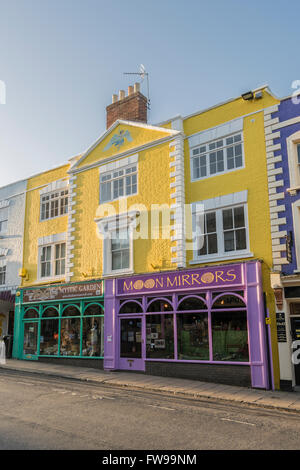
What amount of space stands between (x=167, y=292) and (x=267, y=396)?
16.9ft

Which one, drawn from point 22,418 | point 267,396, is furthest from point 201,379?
point 22,418

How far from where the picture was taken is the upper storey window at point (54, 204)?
2028 cm

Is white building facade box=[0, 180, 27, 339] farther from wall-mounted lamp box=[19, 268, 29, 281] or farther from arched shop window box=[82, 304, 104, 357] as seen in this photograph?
arched shop window box=[82, 304, 104, 357]

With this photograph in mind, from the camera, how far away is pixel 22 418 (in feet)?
25.8

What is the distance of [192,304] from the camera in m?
14.2

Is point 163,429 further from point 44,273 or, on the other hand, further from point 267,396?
point 44,273

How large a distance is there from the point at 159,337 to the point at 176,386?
8.90ft

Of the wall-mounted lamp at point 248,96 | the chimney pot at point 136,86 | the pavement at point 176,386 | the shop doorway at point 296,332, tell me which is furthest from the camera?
the chimney pot at point 136,86

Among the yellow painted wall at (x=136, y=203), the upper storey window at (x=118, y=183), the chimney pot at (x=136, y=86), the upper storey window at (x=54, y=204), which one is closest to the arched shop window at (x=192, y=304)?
the yellow painted wall at (x=136, y=203)

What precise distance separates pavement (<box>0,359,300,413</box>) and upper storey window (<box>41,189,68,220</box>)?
299 inches

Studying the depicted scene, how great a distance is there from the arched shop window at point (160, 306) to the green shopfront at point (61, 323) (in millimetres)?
2555

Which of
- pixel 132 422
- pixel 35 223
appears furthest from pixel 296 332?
pixel 35 223

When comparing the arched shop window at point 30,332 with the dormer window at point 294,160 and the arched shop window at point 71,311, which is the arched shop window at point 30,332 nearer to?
the arched shop window at point 71,311

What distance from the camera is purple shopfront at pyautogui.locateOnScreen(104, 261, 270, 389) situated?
1268 centimetres
